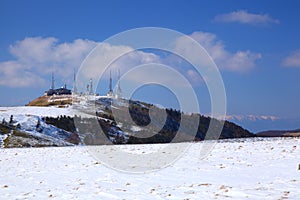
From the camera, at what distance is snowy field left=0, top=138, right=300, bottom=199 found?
1209cm

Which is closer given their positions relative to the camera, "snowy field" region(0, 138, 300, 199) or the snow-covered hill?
"snowy field" region(0, 138, 300, 199)

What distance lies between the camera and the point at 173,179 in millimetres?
15109

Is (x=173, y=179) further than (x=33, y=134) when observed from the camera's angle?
No

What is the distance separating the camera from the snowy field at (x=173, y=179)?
39.7 feet

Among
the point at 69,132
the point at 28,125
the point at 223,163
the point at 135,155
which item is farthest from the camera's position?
the point at 69,132

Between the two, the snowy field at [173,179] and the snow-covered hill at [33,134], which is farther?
the snow-covered hill at [33,134]

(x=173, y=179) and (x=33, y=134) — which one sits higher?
(x=33, y=134)

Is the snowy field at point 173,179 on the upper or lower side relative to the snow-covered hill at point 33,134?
lower

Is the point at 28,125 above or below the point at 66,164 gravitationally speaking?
above

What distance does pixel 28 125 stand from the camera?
286 ft

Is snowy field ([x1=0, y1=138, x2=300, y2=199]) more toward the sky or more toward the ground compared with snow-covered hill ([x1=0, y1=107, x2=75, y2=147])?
more toward the ground

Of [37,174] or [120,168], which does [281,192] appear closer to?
[120,168]

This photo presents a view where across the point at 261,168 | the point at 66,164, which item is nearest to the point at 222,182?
the point at 261,168

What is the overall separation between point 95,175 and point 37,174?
3551 millimetres
